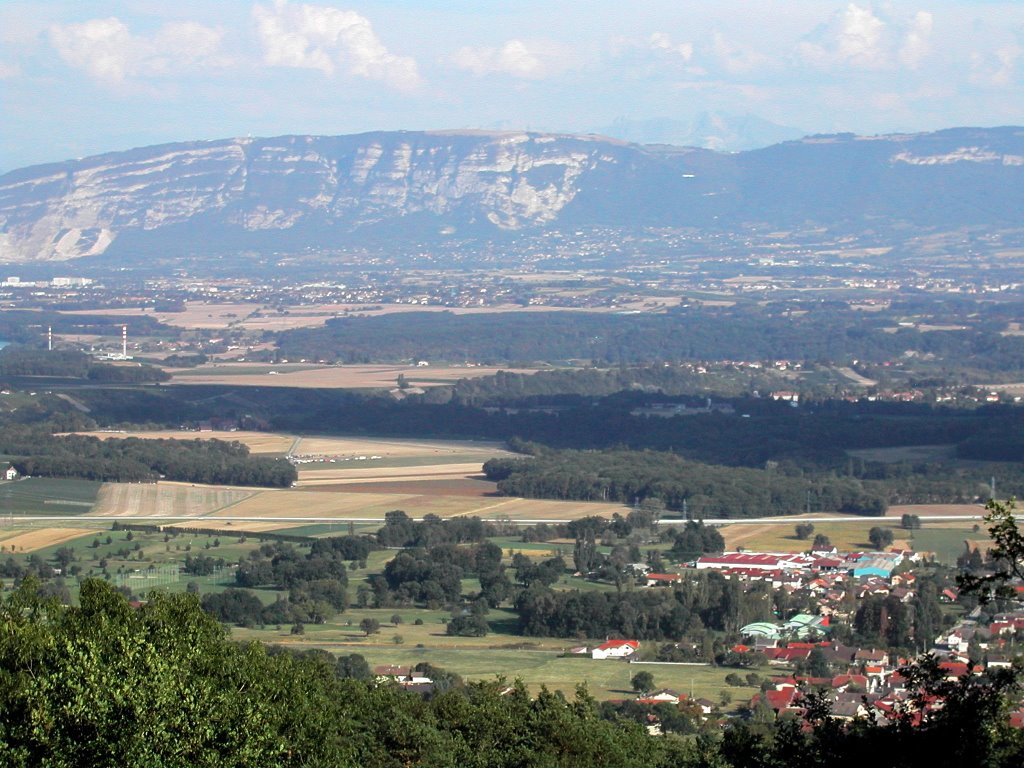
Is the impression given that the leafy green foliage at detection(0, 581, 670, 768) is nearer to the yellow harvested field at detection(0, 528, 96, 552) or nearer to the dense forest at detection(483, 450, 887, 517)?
the yellow harvested field at detection(0, 528, 96, 552)

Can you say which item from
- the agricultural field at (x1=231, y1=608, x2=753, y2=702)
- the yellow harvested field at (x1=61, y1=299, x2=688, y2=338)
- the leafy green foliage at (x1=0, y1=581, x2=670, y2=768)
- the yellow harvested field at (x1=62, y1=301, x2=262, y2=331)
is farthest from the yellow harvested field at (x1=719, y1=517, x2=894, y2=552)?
the yellow harvested field at (x1=62, y1=301, x2=262, y2=331)

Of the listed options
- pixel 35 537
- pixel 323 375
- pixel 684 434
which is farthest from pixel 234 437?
pixel 323 375

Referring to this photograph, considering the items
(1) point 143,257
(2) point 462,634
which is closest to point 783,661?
(2) point 462,634

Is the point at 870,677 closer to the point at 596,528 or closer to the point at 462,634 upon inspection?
the point at 462,634

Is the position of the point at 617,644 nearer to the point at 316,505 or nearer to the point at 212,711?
the point at 316,505

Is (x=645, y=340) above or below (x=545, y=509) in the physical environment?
above

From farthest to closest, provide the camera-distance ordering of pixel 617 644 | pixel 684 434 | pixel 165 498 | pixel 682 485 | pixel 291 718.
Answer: pixel 684 434, pixel 165 498, pixel 682 485, pixel 617 644, pixel 291 718
